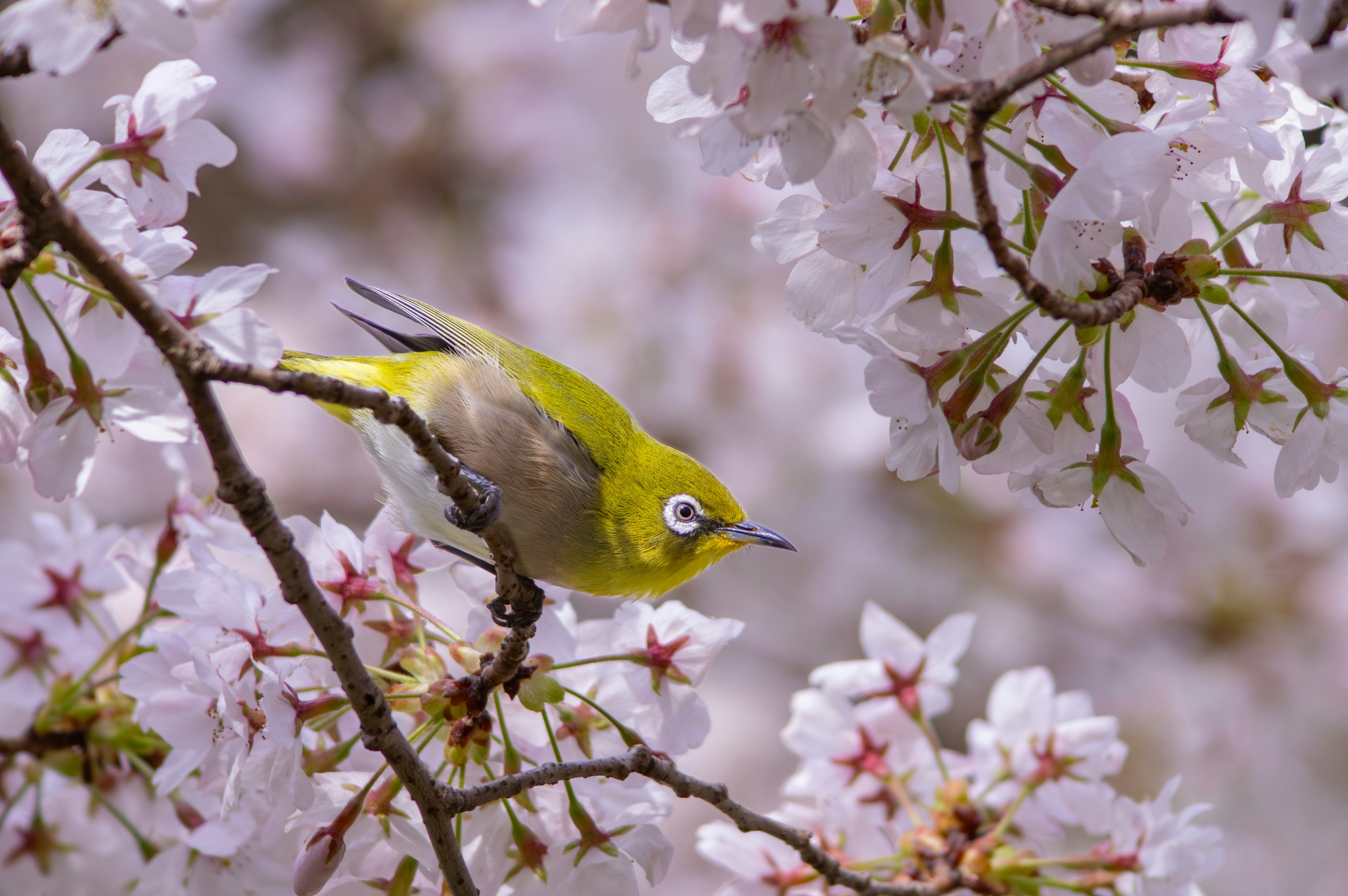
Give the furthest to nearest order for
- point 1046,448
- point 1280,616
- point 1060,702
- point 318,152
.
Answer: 1. point 318,152
2. point 1280,616
3. point 1060,702
4. point 1046,448

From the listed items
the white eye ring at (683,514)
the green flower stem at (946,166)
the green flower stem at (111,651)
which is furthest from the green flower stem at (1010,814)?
the green flower stem at (111,651)

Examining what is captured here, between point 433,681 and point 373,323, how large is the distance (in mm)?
1307

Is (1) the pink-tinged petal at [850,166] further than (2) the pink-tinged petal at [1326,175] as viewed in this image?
No

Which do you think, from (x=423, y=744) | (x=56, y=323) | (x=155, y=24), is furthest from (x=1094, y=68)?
(x=423, y=744)

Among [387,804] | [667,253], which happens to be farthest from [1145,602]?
[387,804]

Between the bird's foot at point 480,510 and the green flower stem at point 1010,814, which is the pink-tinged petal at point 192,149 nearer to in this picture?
the bird's foot at point 480,510

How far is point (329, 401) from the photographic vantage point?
1283mm

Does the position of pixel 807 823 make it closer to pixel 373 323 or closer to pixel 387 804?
pixel 387 804

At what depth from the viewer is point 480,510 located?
2.05 m

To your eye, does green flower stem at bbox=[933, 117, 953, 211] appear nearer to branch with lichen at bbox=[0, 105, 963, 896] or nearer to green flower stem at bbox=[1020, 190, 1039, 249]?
green flower stem at bbox=[1020, 190, 1039, 249]

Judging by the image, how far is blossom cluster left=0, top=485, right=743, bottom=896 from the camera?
1.82 m

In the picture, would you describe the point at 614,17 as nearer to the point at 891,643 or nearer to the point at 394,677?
the point at 394,677

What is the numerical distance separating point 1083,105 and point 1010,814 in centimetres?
165

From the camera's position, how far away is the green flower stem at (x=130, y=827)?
225 cm
